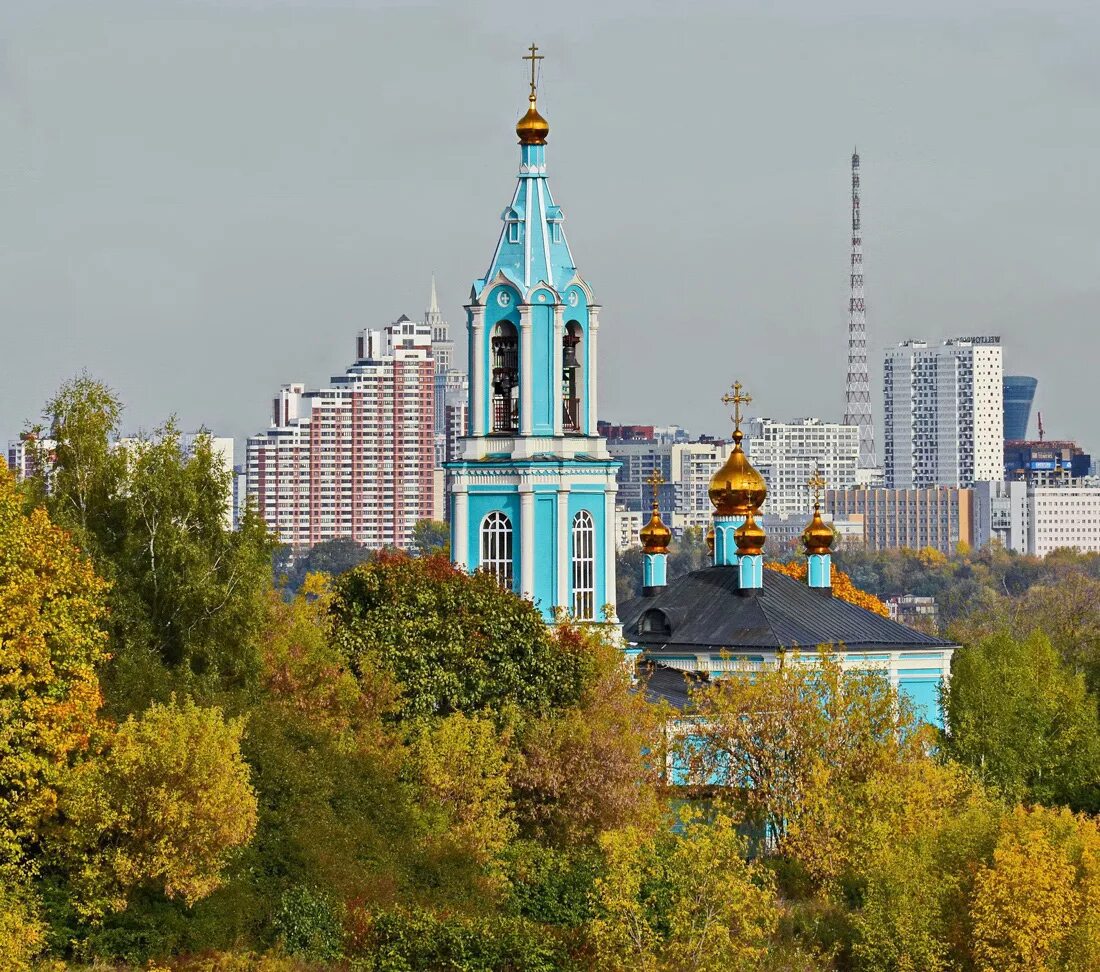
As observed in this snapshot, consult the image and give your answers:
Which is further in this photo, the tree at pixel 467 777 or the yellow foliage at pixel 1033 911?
the tree at pixel 467 777

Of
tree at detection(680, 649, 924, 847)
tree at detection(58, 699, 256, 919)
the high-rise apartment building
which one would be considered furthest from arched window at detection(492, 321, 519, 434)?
the high-rise apartment building

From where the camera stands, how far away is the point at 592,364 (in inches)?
1550

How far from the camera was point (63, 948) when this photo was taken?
1060 inches

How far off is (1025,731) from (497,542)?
773 cm

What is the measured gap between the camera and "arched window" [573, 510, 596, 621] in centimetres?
3878

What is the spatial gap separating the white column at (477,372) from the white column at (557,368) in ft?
3.01

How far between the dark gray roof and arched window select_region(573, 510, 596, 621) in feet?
10.6

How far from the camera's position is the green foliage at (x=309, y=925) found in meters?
27.7

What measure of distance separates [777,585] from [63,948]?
62.2 ft

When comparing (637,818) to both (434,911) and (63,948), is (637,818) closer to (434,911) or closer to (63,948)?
(434,911)

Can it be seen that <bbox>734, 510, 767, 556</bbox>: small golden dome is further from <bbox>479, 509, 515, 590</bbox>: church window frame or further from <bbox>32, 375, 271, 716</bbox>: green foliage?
<bbox>32, 375, 271, 716</bbox>: green foliage

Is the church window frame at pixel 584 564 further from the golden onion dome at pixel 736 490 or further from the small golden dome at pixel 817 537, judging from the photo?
the small golden dome at pixel 817 537

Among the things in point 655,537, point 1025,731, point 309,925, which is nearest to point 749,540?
point 655,537

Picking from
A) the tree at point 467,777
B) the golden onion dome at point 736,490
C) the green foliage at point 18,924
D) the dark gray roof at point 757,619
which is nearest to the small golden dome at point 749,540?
the dark gray roof at point 757,619
